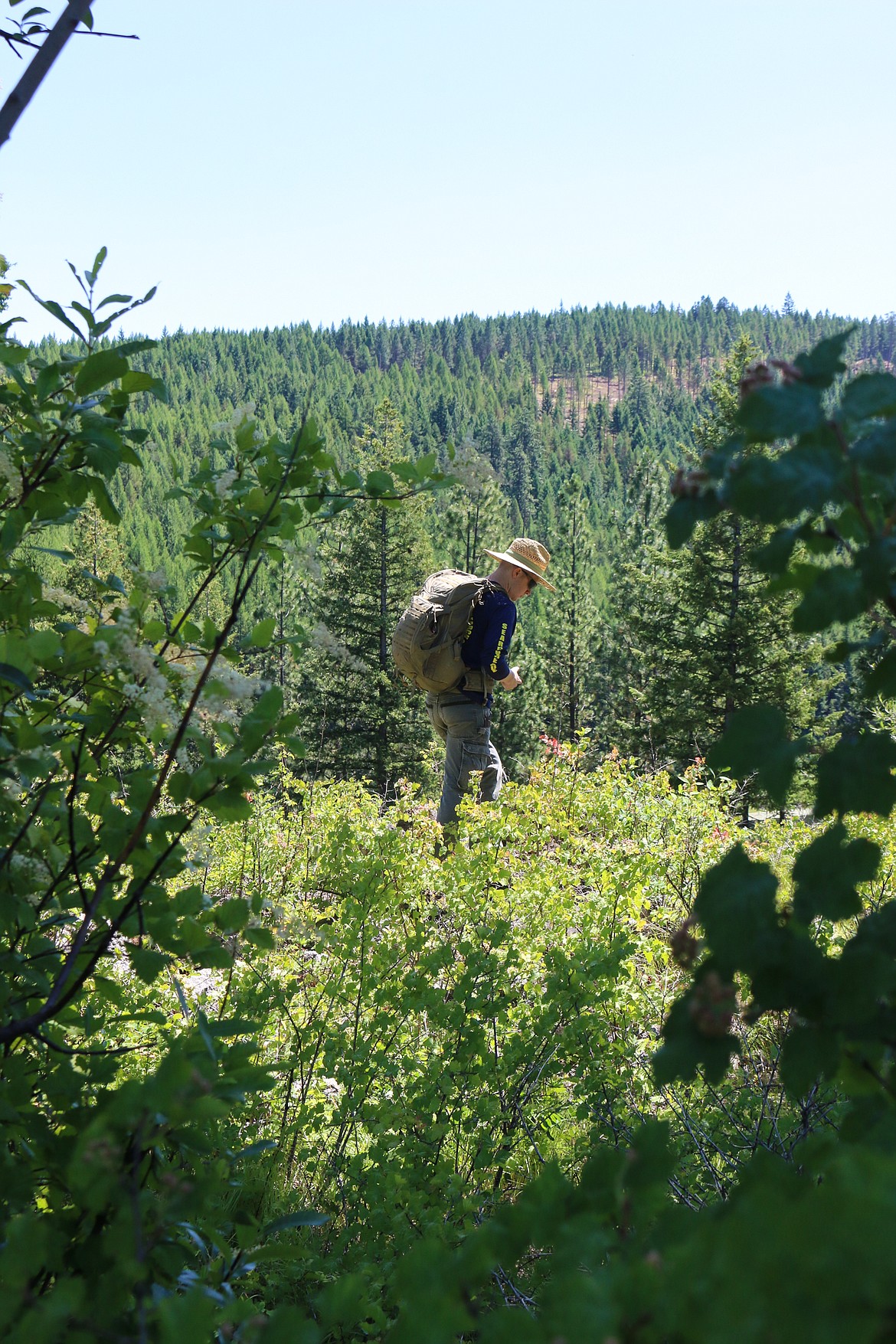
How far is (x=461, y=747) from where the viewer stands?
553cm

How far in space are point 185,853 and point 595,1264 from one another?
839mm

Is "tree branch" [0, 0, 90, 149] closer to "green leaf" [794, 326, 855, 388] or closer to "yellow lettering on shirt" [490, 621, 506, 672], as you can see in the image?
"green leaf" [794, 326, 855, 388]

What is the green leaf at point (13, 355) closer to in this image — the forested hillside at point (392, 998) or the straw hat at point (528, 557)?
the forested hillside at point (392, 998)

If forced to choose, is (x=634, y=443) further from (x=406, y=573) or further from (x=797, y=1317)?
(x=797, y=1317)

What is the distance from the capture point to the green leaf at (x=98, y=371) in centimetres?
146

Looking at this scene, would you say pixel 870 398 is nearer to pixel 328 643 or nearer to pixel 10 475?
pixel 328 643

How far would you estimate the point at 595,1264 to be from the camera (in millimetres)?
780

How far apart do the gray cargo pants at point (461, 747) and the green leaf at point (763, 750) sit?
4511 mm

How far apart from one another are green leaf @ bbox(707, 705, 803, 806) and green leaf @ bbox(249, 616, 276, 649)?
2.20 feet

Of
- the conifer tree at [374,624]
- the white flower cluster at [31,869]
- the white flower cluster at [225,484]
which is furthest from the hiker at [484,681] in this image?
the conifer tree at [374,624]

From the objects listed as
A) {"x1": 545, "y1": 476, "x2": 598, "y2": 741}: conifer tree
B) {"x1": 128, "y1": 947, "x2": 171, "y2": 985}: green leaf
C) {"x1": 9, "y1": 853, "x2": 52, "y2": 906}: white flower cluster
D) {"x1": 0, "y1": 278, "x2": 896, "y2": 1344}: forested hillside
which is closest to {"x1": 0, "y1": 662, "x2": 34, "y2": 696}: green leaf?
{"x1": 0, "y1": 278, "x2": 896, "y2": 1344}: forested hillside

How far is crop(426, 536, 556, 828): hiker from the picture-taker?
17.0 ft

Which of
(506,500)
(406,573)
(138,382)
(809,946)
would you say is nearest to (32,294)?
(138,382)

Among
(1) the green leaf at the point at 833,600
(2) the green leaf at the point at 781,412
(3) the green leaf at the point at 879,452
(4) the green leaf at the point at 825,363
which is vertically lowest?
(1) the green leaf at the point at 833,600
